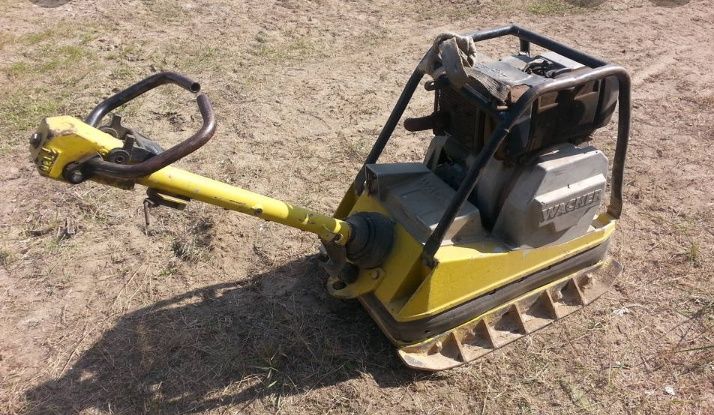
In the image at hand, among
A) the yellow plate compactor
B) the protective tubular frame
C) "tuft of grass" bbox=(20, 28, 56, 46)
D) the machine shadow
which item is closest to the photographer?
the protective tubular frame

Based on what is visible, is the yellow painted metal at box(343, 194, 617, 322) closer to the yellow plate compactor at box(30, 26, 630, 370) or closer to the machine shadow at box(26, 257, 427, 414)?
the yellow plate compactor at box(30, 26, 630, 370)

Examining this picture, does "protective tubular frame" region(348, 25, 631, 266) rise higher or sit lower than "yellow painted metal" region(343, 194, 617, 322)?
higher

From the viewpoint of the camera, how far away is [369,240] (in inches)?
115

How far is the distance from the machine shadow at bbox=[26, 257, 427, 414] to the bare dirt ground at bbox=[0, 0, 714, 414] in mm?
11

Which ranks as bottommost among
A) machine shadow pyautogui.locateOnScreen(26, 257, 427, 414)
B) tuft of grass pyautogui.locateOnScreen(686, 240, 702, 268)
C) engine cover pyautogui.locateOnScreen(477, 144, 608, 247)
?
machine shadow pyautogui.locateOnScreen(26, 257, 427, 414)

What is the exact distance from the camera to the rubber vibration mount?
9.55ft

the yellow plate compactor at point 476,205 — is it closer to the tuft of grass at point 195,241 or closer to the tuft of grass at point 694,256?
the tuft of grass at point 694,256

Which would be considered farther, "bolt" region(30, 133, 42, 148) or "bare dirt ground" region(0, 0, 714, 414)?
"bare dirt ground" region(0, 0, 714, 414)

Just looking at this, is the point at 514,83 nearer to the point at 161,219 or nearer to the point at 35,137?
the point at 35,137

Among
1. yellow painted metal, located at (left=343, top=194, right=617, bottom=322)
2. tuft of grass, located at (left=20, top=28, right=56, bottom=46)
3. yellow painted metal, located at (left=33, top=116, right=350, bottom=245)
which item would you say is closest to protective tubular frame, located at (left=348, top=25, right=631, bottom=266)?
yellow painted metal, located at (left=343, top=194, right=617, bottom=322)

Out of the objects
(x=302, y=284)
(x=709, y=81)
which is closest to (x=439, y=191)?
(x=302, y=284)

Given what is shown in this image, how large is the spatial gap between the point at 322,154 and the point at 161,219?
1.51m

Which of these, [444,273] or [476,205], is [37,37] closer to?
[476,205]

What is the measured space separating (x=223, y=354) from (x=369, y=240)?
3.72 feet
